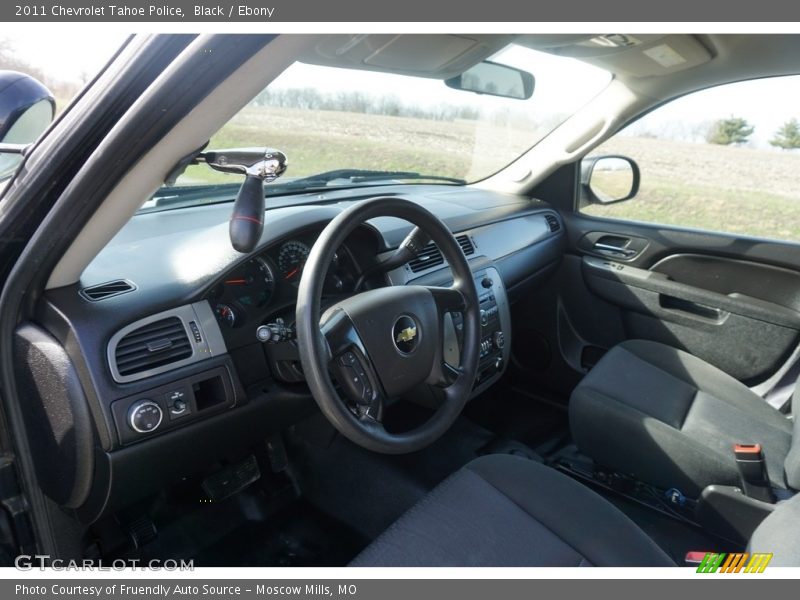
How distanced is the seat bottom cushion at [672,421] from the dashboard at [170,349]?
0.64 metres

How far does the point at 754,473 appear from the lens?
1.82 metres

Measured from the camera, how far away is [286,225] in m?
1.84

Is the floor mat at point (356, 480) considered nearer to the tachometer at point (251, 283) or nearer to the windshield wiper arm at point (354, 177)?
the tachometer at point (251, 283)

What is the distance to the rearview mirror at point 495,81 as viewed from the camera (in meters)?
2.34

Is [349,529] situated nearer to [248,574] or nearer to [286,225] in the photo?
[248,574]

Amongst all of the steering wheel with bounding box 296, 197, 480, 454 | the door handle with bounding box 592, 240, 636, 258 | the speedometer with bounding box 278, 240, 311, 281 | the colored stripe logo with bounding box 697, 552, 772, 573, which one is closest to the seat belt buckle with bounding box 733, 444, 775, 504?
the colored stripe logo with bounding box 697, 552, 772, 573

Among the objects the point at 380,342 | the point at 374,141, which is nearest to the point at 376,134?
the point at 374,141

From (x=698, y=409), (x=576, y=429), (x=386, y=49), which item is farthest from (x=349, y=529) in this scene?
(x=386, y=49)

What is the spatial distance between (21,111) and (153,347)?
0.63 meters

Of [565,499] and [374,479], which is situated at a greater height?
[565,499]

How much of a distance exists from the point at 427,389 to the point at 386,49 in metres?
1.05

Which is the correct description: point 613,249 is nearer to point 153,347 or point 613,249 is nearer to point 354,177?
point 354,177

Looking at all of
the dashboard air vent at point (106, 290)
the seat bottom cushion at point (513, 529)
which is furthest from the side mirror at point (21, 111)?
the seat bottom cushion at point (513, 529)

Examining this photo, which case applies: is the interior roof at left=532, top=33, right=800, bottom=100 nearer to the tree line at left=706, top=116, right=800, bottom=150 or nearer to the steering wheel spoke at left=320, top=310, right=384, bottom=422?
the tree line at left=706, top=116, right=800, bottom=150
